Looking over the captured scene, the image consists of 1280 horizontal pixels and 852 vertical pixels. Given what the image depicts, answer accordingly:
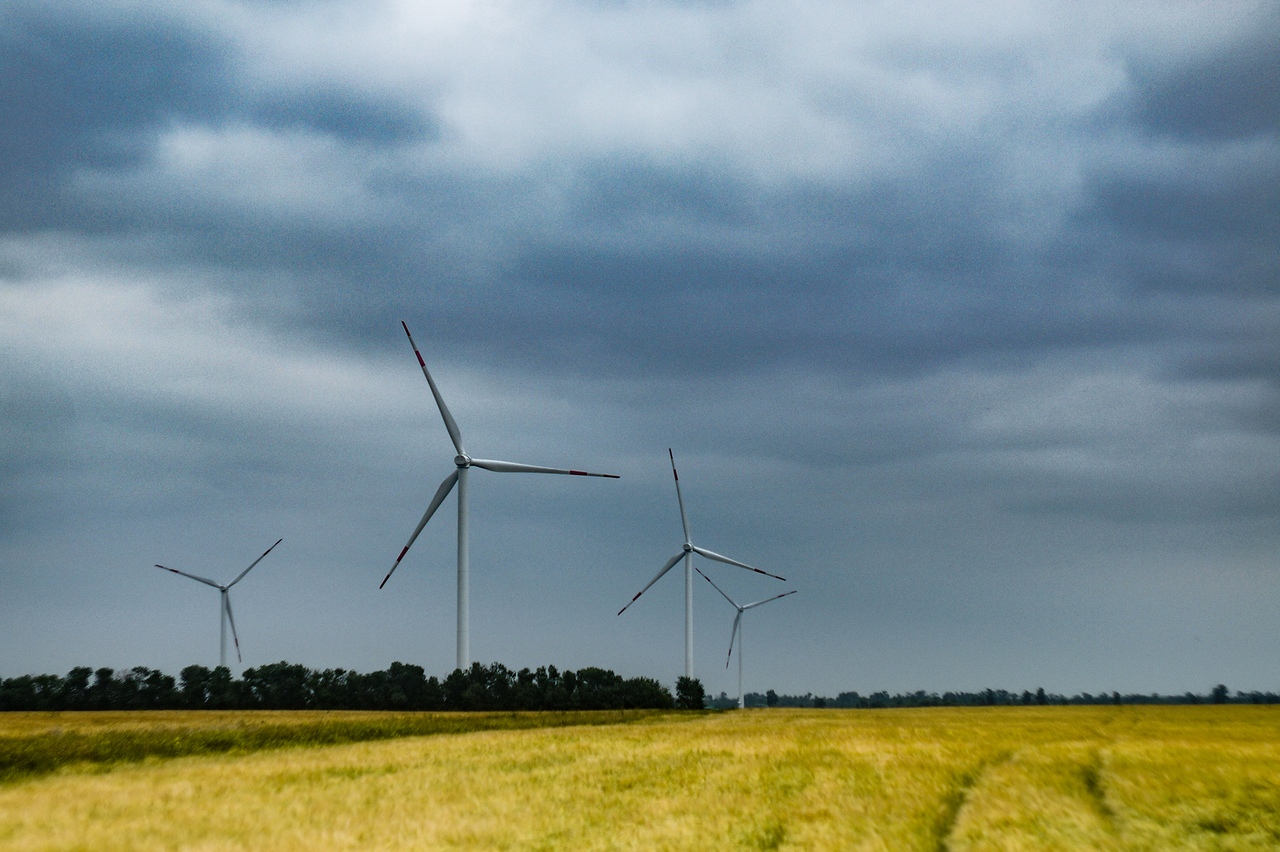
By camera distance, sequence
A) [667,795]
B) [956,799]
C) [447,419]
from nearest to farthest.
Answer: [956,799] → [667,795] → [447,419]

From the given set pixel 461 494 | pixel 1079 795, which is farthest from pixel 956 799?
pixel 461 494

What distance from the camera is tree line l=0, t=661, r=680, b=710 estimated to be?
12288 centimetres

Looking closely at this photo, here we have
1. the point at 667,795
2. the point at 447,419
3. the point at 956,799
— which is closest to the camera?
the point at 956,799

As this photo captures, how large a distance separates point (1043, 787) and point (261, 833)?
19217mm

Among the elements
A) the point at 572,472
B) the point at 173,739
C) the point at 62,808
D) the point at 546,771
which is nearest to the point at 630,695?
the point at 572,472

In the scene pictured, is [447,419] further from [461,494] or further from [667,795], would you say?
[667,795]

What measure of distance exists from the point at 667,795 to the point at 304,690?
4832 inches

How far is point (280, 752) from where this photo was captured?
4134 centimetres

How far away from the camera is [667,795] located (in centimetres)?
2692

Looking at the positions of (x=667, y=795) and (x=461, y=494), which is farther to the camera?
(x=461, y=494)

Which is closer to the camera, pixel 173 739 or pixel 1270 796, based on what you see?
pixel 1270 796

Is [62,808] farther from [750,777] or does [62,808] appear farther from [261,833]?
[750,777]

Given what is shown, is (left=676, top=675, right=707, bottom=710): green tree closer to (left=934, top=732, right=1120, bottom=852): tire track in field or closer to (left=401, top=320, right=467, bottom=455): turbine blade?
(left=401, top=320, right=467, bottom=455): turbine blade

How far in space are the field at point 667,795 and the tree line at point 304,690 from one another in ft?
272
